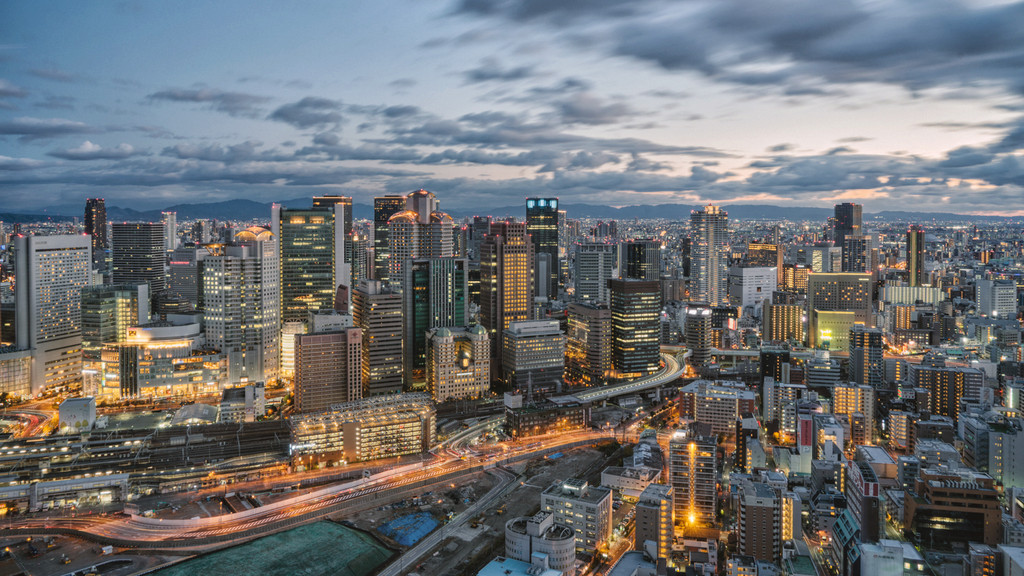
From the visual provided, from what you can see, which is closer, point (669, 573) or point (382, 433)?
point (669, 573)

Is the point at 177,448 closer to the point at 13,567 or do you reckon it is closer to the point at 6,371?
the point at 13,567

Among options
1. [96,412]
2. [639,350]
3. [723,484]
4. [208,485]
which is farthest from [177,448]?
[639,350]

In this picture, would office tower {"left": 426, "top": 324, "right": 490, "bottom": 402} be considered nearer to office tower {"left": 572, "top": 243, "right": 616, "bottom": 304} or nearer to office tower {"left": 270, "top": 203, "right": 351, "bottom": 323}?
office tower {"left": 270, "top": 203, "right": 351, "bottom": 323}

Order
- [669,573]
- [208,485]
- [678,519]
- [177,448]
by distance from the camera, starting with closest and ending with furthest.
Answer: [669,573] → [678,519] → [208,485] → [177,448]

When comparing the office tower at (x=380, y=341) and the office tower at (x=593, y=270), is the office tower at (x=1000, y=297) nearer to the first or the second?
the office tower at (x=593, y=270)

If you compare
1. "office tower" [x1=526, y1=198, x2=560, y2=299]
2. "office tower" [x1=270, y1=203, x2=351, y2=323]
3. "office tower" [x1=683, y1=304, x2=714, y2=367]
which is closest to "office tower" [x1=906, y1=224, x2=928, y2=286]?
"office tower" [x1=683, y1=304, x2=714, y2=367]

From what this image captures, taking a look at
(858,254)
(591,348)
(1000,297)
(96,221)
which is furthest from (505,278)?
(96,221)

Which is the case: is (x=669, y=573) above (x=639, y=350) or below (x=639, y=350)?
below
